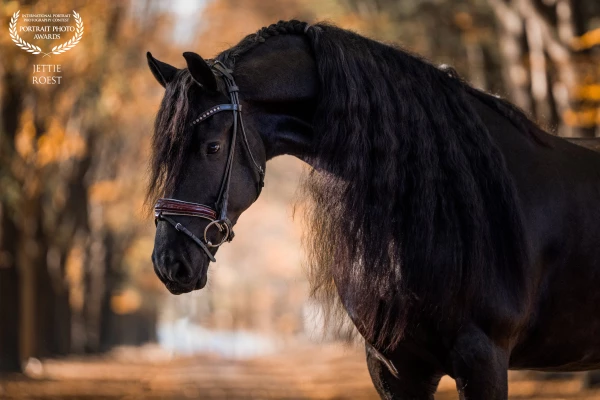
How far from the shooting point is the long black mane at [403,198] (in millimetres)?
4211

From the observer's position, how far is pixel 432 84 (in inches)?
181

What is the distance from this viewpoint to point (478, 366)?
13.4ft

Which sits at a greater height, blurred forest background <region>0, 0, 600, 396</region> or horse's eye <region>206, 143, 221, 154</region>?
blurred forest background <region>0, 0, 600, 396</region>

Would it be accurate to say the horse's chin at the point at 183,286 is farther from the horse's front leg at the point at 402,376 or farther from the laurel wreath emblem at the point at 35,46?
the laurel wreath emblem at the point at 35,46

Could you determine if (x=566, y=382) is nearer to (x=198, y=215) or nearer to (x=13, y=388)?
(x=13, y=388)

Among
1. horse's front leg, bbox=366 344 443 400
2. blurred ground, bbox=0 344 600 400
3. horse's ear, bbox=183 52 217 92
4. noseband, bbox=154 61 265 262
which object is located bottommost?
blurred ground, bbox=0 344 600 400

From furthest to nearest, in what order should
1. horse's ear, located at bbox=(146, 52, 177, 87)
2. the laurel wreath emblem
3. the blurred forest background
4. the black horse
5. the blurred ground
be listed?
the laurel wreath emblem, the blurred ground, the blurred forest background, horse's ear, located at bbox=(146, 52, 177, 87), the black horse

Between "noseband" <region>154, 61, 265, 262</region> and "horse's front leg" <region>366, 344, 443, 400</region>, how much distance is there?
3.52 ft

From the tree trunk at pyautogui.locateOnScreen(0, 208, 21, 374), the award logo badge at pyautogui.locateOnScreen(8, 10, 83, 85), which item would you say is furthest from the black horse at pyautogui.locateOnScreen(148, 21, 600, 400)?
the tree trunk at pyautogui.locateOnScreen(0, 208, 21, 374)

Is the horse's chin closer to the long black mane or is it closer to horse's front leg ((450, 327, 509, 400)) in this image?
the long black mane

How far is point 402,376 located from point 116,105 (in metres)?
18.7

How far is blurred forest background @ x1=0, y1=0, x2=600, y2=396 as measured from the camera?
1279 cm

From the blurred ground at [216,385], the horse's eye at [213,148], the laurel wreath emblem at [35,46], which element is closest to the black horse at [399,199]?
the horse's eye at [213,148]

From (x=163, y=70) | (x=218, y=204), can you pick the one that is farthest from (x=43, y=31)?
(x=218, y=204)
